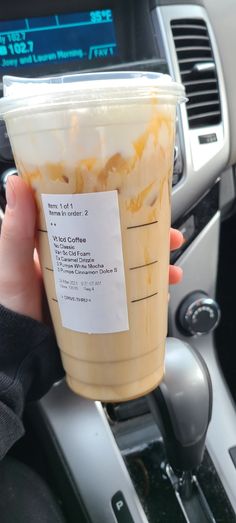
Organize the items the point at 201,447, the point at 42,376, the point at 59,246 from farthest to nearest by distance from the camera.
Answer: the point at 201,447 < the point at 42,376 < the point at 59,246

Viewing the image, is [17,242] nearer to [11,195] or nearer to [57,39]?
[11,195]

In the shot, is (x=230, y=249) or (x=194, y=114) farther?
(x=230, y=249)

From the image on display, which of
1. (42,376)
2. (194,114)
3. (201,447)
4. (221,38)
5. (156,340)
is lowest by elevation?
(201,447)

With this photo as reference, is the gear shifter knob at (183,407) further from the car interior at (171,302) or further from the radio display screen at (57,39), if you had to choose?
the radio display screen at (57,39)

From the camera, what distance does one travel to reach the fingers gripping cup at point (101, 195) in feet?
1.48

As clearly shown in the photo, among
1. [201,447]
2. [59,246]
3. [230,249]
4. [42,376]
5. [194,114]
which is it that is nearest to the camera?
[59,246]

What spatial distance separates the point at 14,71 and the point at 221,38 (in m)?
0.39

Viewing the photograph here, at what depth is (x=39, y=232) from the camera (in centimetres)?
53

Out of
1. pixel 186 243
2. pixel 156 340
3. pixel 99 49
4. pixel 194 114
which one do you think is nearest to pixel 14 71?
pixel 99 49

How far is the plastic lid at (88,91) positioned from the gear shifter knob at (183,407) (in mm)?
470

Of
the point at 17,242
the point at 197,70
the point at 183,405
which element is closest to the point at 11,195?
the point at 17,242

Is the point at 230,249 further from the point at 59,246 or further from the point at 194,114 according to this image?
the point at 59,246

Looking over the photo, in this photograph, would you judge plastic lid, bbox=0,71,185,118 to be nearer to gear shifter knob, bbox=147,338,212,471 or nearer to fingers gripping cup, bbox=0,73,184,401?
fingers gripping cup, bbox=0,73,184,401

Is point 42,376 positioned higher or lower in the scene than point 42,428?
higher
